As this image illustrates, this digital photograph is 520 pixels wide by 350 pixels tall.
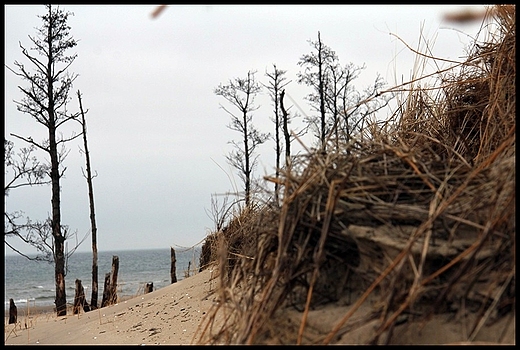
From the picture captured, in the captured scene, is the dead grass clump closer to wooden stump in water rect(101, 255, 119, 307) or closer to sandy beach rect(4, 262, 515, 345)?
sandy beach rect(4, 262, 515, 345)

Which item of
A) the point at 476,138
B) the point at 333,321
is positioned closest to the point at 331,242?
the point at 333,321

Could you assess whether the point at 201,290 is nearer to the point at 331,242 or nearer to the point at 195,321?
the point at 195,321

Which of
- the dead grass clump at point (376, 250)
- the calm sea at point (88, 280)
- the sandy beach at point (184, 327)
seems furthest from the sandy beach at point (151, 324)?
the dead grass clump at point (376, 250)

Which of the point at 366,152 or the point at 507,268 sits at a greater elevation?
the point at 366,152

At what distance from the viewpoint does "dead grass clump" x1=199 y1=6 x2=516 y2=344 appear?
167cm

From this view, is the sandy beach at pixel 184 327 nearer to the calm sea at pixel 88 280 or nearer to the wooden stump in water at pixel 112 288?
the calm sea at pixel 88 280

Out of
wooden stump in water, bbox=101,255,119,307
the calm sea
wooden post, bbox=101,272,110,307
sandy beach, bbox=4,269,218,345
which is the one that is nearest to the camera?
sandy beach, bbox=4,269,218,345

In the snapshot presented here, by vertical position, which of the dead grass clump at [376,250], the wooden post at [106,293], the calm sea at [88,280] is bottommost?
the calm sea at [88,280]

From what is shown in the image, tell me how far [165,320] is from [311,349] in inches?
177

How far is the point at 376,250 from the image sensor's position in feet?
6.23

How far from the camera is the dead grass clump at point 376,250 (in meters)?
1.67

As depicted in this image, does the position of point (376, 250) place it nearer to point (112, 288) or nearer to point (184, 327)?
point (184, 327)

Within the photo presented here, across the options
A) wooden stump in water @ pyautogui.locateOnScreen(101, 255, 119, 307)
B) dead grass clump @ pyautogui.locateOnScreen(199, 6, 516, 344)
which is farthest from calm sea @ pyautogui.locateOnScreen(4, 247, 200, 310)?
dead grass clump @ pyautogui.locateOnScreen(199, 6, 516, 344)

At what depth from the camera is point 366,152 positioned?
2.32 meters
